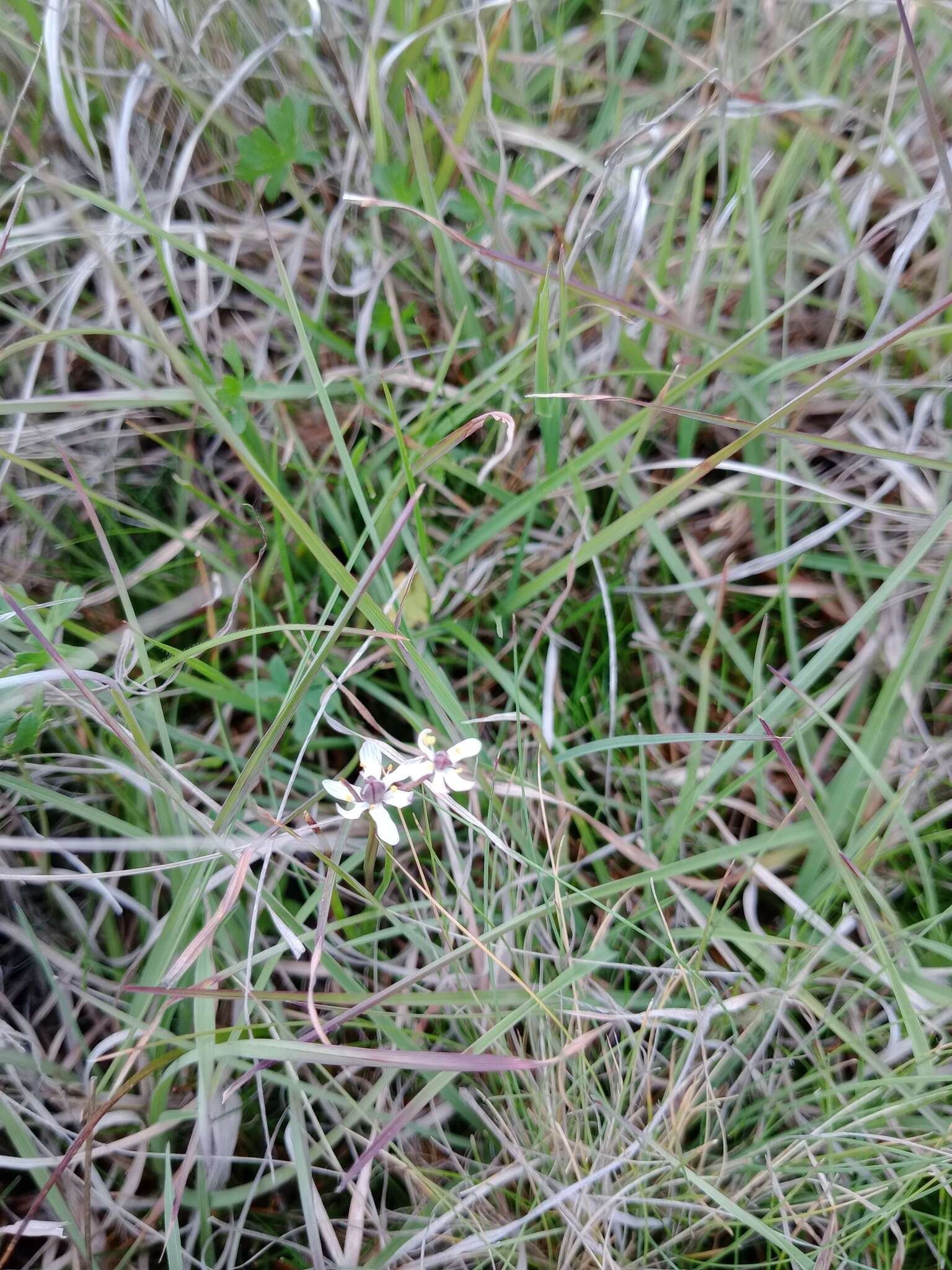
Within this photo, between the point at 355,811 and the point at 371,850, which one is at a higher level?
the point at 355,811

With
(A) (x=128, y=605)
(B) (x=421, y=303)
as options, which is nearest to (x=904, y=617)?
(B) (x=421, y=303)

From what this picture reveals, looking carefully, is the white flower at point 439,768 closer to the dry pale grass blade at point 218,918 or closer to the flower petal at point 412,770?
the flower petal at point 412,770

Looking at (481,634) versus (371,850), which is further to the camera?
(481,634)

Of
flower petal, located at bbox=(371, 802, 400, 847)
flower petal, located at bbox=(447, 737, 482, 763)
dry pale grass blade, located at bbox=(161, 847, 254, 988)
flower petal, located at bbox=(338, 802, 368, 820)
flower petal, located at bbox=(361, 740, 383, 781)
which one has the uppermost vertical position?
flower petal, located at bbox=(447, 737, 482, 763)

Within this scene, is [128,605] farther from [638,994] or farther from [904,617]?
[904,617]

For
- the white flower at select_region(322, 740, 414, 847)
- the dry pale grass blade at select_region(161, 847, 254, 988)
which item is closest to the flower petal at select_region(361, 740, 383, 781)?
the white flower at select_region(322, 740, 414, 847)

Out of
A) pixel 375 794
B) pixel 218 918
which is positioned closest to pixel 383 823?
pixel 375 794

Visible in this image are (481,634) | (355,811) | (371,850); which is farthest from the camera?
(481,634)

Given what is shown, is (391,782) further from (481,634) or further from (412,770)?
(481,634)

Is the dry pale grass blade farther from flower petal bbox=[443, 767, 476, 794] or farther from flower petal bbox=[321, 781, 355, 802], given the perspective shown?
flower petal bbox=[443, 767, 476, 794]
